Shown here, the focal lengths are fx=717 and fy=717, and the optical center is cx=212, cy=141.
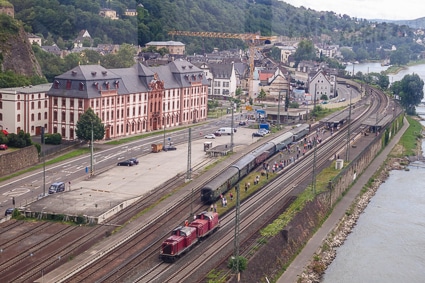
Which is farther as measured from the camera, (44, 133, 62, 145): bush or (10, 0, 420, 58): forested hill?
(10, 0, 420, 58): forested hill

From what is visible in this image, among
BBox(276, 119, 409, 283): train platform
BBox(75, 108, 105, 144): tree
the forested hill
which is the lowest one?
BBox(276, 119, 409, 283): train platform

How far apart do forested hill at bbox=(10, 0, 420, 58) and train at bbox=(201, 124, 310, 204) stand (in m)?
46.8

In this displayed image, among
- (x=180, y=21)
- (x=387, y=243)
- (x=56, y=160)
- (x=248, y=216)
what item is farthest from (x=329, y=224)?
(x=180, y=21)

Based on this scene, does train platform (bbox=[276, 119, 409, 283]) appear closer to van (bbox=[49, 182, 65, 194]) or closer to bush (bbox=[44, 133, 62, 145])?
van (bbox=[49, 182, 65, 194])

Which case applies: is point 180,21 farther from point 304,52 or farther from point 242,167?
point 242,167

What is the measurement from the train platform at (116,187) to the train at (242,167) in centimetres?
272

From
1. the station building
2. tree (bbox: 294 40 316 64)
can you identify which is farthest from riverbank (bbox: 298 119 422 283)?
tree (bbox: 294 40 316 64)

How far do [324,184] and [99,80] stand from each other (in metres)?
18.1

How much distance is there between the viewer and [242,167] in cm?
3762

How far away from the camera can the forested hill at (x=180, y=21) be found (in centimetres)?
9219

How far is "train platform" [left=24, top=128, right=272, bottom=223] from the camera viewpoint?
30.1 m

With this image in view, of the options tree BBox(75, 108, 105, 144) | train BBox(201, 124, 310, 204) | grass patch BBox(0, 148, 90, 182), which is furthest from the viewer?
tree BBox(75, 108, 105, 144)

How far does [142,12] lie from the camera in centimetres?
10762

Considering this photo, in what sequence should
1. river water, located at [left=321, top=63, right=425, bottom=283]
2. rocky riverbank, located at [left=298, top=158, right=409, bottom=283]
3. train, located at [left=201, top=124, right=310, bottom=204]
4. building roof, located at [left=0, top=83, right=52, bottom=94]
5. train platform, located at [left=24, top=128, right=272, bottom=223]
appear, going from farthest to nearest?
building roof, located at [left=0, top=83, right=52, bottom=94] < train, located at [left=201, top=124, right=310, bottom=204] < train platform, located at [left=24, top=128, right=272, bottom=223] < river water, located at [left=321, top=63, right=425, bottom=283] < rocky riverbank, located at [left=298, top=158, right=409, bottom=283]
